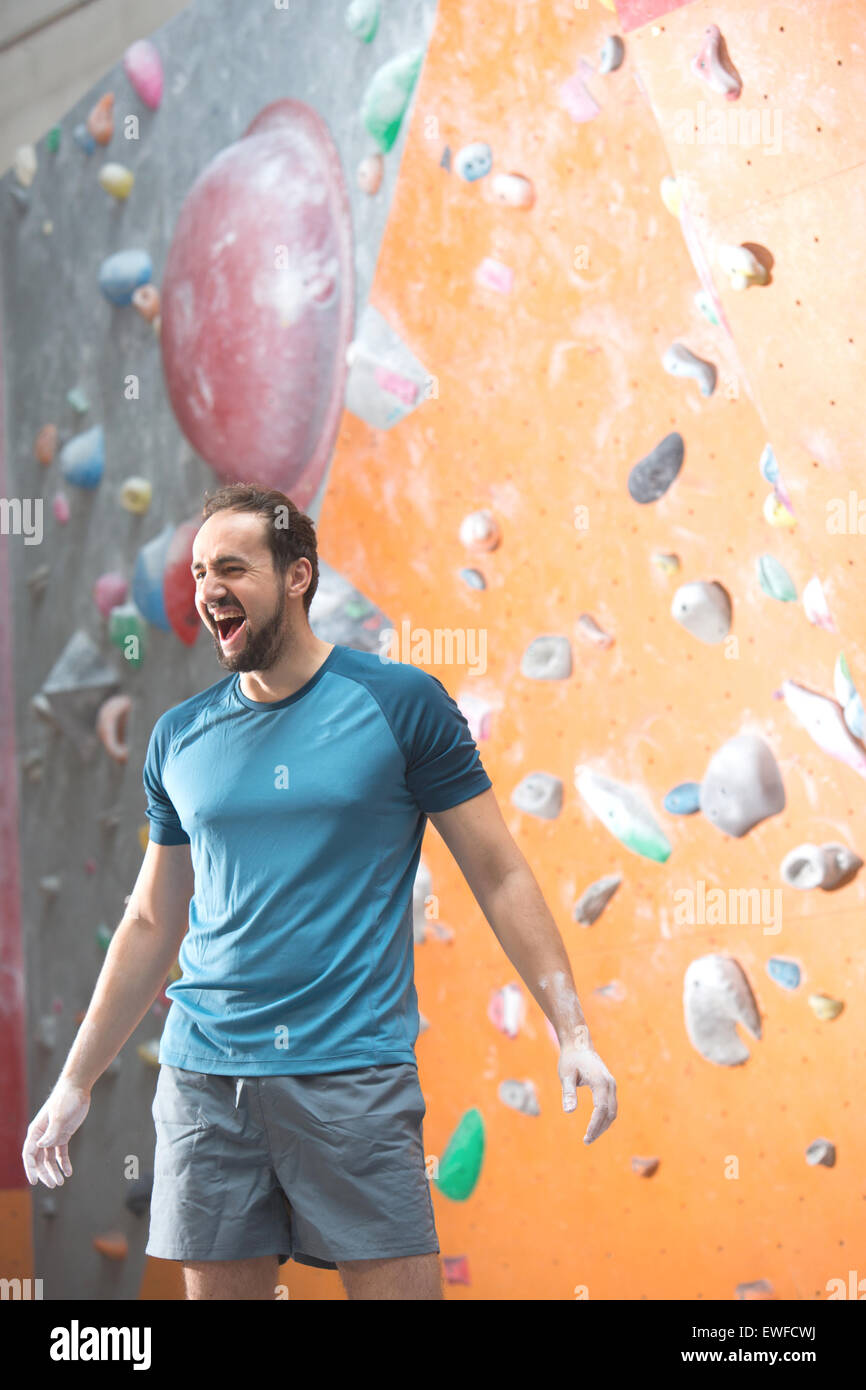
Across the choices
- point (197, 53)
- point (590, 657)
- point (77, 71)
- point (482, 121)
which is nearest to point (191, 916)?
point (590, 657)

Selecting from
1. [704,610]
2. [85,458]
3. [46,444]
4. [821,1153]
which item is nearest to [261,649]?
[704,610]

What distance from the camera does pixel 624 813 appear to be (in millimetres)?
2178

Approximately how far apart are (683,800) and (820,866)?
0.23 metres

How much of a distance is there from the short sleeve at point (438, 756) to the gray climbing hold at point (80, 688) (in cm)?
148

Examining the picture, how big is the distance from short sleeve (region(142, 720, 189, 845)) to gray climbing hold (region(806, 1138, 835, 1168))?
99 centimetres

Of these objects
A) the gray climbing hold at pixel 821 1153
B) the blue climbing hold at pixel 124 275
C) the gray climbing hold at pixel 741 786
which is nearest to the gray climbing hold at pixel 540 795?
the gray climbing hold at pixel 741 786

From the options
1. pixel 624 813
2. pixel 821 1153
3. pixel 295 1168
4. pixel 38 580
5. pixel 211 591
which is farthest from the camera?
pixel 38 580

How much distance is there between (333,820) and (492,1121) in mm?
1074

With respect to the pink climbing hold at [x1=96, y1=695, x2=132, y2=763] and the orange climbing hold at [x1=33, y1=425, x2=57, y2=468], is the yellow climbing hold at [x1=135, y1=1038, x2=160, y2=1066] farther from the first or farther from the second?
the orange climbing hold at [x1=33, y1=425, x2=57, y2=468]

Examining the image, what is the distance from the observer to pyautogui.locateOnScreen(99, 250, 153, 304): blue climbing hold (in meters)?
2.77

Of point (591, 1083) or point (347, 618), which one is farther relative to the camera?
point (347, 618)

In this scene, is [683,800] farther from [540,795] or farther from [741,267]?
[741,267]

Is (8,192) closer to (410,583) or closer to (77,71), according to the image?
(77,71)

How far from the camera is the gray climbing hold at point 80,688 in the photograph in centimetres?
282
